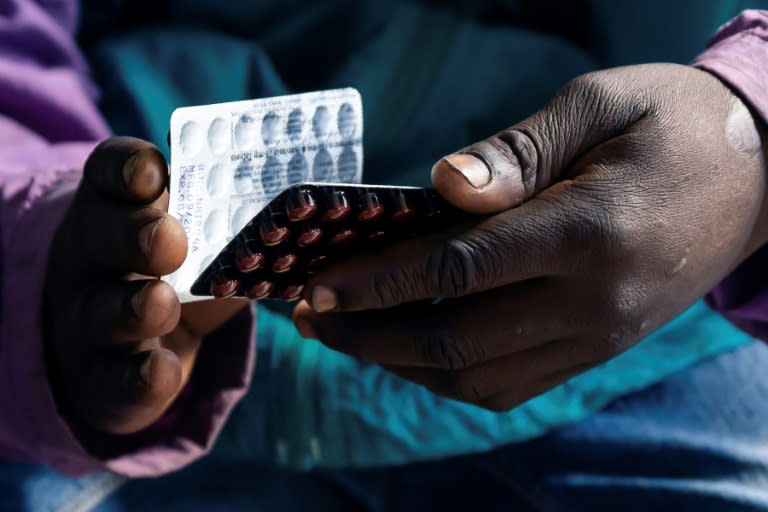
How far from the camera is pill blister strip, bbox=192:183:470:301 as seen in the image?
1.09ft

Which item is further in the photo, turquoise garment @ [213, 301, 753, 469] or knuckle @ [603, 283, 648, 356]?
turquoise garment @ [213, 301, 753, 469]

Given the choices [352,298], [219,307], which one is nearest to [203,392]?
[219,307]

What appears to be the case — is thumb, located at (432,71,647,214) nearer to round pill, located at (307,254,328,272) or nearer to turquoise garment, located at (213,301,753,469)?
round pill, located at (307,254,328,272)

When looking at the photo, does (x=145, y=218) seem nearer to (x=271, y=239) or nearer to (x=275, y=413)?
(x=271, y=239)

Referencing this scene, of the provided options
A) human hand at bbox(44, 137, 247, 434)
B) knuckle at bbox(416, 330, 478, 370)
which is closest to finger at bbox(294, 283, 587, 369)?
knuckle at bbox(416, 330, 478, 370)

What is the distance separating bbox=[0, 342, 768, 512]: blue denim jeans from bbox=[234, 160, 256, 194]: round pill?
30 cm

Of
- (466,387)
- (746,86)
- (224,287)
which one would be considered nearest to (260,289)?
(224,287)

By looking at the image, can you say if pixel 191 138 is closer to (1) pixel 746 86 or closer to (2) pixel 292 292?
(2) pixel 292 292

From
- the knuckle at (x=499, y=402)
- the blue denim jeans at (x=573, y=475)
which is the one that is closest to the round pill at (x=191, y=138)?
the knuckle at (x=499, y=402)

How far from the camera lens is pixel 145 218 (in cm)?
34

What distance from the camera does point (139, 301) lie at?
0.34 meters

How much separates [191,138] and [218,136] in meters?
0.01

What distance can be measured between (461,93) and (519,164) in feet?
0.86

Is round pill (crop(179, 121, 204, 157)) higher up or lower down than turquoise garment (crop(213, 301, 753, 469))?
higher up
